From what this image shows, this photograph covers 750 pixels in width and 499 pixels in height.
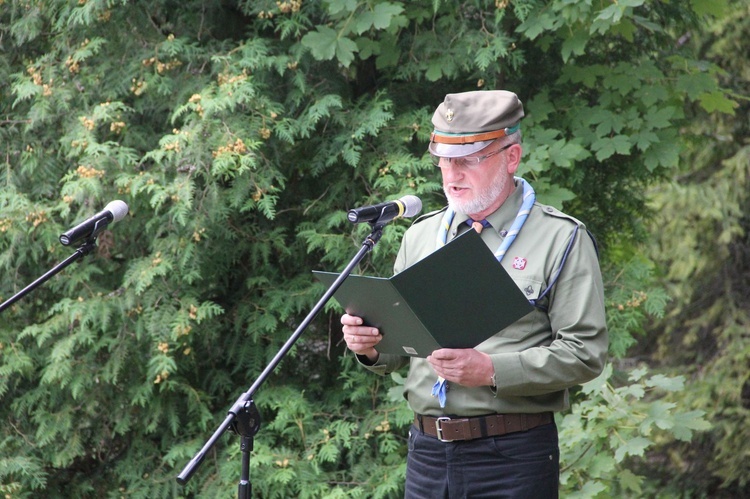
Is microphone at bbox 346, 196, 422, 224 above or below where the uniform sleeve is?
above

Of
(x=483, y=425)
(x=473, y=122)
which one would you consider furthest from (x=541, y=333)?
(x=473, y=122)

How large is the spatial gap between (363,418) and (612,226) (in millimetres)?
1756

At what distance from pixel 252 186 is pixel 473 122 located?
1.89m

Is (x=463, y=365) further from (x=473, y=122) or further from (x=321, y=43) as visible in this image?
(x=321, y=43)

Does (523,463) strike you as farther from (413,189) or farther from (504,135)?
(413,189)

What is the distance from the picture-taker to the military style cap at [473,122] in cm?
285

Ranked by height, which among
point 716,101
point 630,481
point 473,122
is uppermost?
point 473,122

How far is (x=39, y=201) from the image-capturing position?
4898 mm

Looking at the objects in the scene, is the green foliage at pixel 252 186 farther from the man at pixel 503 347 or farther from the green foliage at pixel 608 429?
the man at pixel 503 347

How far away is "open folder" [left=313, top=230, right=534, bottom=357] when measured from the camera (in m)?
2.41

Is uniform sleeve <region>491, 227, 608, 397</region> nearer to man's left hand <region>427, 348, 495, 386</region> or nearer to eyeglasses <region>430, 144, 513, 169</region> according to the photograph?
man's left hand <region>427, 348, 495, 386</region>

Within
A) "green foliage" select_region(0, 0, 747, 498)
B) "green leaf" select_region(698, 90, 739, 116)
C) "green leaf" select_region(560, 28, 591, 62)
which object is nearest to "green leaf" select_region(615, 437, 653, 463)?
"green foliage" select_region(0, 0, 747, 498)

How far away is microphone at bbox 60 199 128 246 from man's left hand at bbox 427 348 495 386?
4.07 feet

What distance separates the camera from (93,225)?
3.08 m
